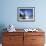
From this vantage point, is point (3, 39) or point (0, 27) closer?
point (3, 39)

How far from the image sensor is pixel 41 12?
179 inches

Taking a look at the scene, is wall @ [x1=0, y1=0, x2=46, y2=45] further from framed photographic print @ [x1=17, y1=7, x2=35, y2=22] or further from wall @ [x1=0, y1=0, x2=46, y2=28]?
framed photographic print @ [x1=17, y1=7, x2=35, y2=22]

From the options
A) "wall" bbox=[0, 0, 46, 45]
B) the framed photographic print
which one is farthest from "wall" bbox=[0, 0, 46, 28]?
the framed photographic print

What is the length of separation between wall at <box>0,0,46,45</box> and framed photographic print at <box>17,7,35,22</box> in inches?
4.1

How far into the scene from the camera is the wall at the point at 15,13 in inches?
178

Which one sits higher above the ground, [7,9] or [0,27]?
[7,9]

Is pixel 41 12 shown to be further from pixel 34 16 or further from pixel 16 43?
pixel 16 43

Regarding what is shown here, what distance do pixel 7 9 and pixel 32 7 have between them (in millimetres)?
872

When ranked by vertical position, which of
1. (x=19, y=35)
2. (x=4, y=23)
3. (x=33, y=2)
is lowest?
(x=19, y=35)

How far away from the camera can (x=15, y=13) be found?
4531mm

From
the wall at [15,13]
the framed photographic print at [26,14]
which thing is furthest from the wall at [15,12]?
the framed photographic print at [26,14]

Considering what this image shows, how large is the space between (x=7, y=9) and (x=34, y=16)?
97 cm

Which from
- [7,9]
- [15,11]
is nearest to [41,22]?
[15,11]

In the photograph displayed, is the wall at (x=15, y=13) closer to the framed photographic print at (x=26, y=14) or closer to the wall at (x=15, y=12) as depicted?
the wall at (x=15, y=12)
